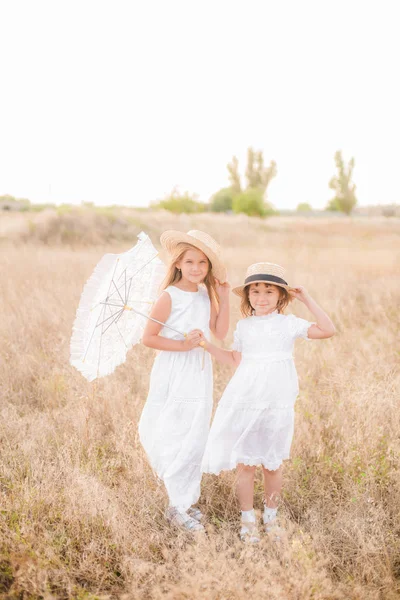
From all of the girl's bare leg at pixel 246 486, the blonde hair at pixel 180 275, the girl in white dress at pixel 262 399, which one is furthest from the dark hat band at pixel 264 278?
the girl's bare leg at pixel 246 486

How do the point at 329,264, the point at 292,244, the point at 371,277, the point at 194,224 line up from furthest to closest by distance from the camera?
the point at 194,224, the point at 292,244, the point at 329,264, the point at 371,277

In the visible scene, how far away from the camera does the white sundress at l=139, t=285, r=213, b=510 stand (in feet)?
9.26

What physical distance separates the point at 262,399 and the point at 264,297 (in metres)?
0.55

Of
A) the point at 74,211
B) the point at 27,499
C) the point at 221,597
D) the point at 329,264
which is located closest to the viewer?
the point at 221,597

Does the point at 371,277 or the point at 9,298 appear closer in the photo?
the point at 9,298

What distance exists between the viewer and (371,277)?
914cm

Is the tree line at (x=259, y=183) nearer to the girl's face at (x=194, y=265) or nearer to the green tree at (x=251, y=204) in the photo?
the green tree at (x=251, y=204)

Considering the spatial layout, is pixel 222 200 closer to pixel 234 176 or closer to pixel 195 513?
pixel 234 176

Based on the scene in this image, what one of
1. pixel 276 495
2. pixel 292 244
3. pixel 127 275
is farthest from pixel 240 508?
pixel 292 244

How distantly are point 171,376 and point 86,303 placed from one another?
2.38 feet

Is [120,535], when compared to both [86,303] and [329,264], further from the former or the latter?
[329,264]

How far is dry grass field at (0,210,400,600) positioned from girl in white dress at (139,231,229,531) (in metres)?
0.21

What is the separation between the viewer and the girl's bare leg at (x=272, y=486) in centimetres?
277

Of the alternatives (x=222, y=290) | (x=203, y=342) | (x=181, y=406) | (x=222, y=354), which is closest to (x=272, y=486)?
(x=181, y=406)
